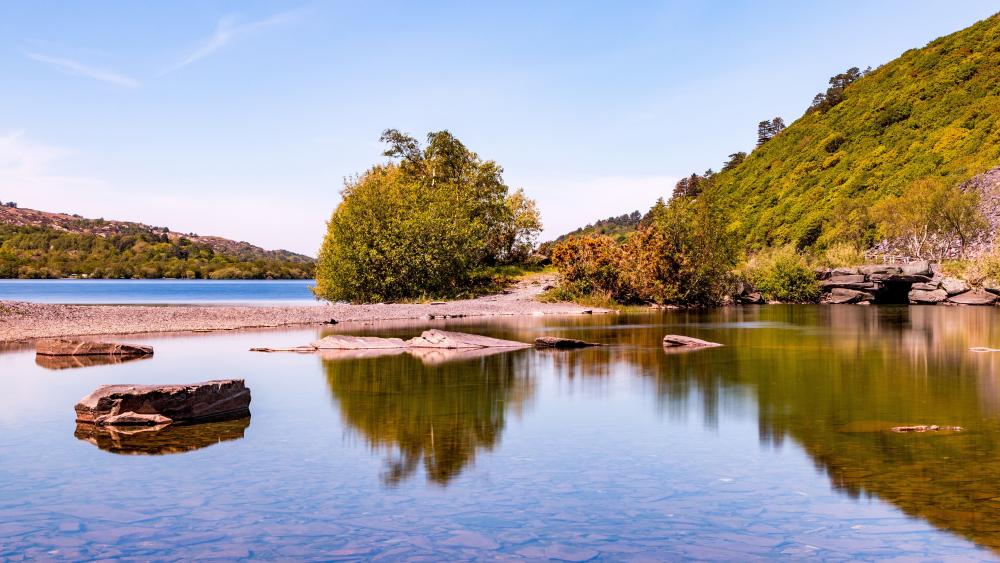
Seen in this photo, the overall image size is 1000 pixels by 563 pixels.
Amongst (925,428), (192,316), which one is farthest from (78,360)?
(925,428)

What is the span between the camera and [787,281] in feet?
260

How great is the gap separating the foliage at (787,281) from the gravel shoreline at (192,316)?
25569 millimetres

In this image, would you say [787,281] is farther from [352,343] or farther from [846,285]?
[352,343]

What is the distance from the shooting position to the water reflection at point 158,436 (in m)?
14.2

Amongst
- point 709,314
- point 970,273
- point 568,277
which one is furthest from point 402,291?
point 970,273

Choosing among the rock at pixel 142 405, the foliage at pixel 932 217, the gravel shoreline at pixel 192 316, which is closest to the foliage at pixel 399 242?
the gravel shoreline at pixel 192 316

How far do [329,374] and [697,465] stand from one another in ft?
45.8

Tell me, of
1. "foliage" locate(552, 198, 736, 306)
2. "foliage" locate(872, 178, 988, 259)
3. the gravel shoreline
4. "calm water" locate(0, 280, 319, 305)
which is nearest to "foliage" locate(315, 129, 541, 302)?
the gravel shoreline

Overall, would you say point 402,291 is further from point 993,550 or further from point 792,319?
point 993,550

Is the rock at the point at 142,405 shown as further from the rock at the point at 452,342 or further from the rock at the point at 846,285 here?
the rock at the point at 846,285

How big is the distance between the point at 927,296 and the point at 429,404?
69867 mm

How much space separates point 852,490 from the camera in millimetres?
11336

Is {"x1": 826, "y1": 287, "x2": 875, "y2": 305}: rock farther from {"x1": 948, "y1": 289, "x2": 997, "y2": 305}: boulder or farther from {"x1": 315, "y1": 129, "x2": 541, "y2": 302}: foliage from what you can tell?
{"x1": 315, "y1": 129, "x2": 541, "y2": 302}: foliage

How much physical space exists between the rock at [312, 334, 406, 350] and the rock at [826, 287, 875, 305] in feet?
189
